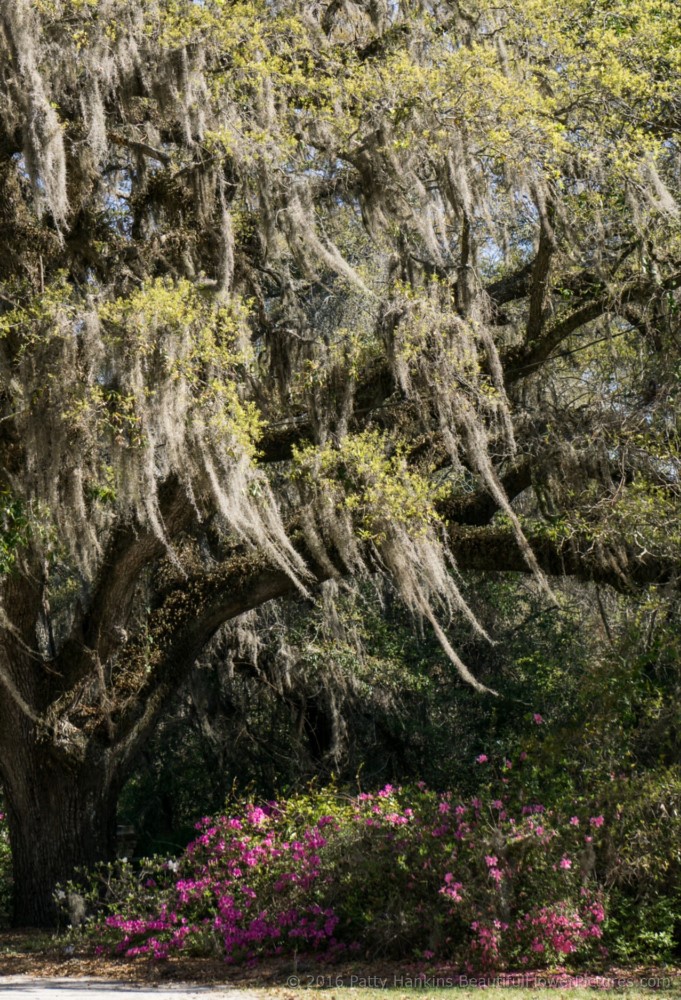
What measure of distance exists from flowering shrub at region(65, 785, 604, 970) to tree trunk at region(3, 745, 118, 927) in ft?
1.67

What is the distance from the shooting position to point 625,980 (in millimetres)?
6094

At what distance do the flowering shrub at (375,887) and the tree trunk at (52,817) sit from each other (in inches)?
20.0

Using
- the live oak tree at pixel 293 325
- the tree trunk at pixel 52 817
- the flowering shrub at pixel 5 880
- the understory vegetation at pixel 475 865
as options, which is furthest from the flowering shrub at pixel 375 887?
the flowering shrub at pixel 5 880

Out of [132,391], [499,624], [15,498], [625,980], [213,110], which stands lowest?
[625,980]

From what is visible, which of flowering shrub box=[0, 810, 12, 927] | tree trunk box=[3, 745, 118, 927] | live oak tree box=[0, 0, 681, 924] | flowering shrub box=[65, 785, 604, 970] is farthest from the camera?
flowering shrub box=[0, 810, 12, 927]

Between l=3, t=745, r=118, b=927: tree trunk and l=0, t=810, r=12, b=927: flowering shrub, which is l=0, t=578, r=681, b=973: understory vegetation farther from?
l=3, t=745, r=118, b=927: tree trunk

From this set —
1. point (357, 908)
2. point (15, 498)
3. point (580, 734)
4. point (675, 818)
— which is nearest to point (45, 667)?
point (15, 498)

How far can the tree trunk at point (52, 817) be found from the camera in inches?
364

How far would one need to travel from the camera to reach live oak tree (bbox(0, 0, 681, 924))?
7688 mm

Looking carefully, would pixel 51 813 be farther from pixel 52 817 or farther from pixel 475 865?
pixel 475 865

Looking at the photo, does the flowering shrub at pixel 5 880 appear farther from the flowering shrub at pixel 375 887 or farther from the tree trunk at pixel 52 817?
the flowering shrub at pixel 375 887

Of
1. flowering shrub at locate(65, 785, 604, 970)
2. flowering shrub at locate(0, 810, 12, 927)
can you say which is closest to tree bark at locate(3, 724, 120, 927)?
flowering shrub at locate(65, 785, 604, 970)

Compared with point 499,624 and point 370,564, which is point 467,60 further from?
point 499,624

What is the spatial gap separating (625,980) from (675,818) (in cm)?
105
